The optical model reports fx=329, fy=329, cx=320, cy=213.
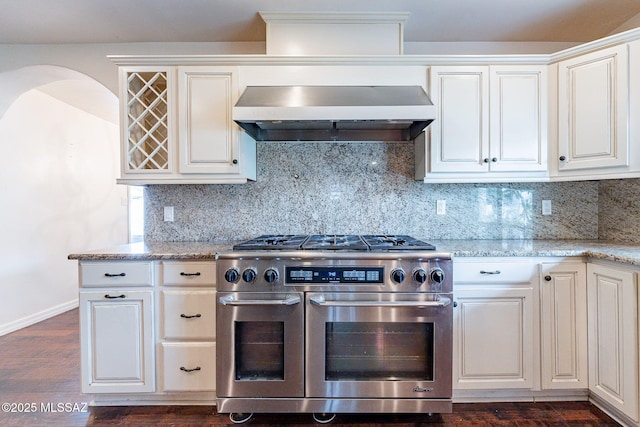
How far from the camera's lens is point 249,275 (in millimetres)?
1774

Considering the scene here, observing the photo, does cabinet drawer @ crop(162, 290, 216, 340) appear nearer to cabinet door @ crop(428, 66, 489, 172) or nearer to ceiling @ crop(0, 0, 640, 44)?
cabinet door @ crop(428, 66, 489, 172)

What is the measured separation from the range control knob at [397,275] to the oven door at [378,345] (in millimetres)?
86

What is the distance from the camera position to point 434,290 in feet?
5.88

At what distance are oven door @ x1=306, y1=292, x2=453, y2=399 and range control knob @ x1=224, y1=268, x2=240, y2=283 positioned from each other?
0.41 m

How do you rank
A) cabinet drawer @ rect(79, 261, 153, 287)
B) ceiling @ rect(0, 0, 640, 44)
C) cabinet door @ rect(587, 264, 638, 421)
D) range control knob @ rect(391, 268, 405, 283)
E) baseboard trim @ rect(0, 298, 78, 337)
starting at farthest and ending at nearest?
baseboard trim @ rect(0, 298, 78, 337), ceiling @ rect(0, 0, 640, 44), cabinet drawer @ rect(79, 261, 153, 287), range control knob @ rect(391, 268, 405, 283), cabinet door @ rect(587, 264, 638, 421)

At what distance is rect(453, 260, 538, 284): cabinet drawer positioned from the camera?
6.29ft

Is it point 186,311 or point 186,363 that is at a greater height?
point 186,311

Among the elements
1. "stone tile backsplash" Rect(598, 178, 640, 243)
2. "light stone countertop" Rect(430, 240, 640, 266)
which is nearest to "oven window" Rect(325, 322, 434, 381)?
"light stone countertop" Rect(430, 240, 640, 266)

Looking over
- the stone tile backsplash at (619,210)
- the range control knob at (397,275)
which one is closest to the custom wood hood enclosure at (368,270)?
the range control knob at (397,275)

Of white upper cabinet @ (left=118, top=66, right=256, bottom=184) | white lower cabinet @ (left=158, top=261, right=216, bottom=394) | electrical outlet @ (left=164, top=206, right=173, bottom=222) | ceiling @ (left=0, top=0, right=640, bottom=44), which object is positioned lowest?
white lower cabinet @ (left=158, top=261, right=216, bottom=394)

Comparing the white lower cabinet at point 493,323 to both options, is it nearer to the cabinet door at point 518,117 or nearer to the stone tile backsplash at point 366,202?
the stone tile backsplash at point 366,202

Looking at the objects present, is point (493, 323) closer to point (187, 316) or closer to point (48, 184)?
point (187, 316)

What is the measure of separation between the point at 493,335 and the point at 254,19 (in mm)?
2578

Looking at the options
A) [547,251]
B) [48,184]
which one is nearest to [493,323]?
[547,251]
